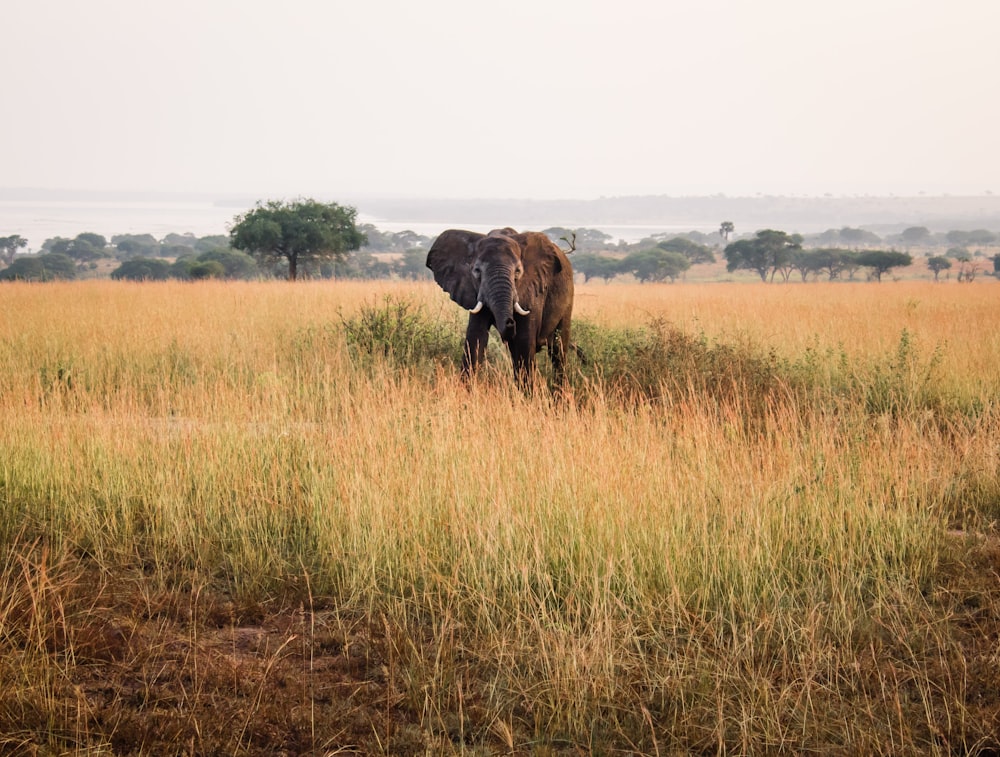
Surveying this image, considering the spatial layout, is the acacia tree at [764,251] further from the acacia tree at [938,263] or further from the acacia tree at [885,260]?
the acacia tree at [938,263]

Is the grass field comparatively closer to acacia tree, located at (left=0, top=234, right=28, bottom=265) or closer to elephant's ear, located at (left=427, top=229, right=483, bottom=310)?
elephant's ear, located at (left=427, top=229, right=483, bottom=310)

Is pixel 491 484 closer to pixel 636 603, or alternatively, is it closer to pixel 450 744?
pixel 636 603

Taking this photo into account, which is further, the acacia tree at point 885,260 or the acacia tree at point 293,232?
the acacia tree at point 885,260

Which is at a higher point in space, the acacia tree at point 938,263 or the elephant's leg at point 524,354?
the elephant's leg at point 524,354

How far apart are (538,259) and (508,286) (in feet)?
2.85

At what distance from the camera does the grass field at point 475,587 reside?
3.41 metres

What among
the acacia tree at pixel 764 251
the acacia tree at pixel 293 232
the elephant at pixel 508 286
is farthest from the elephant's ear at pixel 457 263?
the acacia tree at pixel 764 251

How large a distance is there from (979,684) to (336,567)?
114 inches

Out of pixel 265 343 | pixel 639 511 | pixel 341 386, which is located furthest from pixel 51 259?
pixel 639 511


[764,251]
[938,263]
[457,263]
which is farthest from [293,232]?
[938,263]

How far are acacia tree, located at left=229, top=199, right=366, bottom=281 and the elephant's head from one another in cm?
2815

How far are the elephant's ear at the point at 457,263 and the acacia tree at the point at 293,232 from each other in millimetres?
28089

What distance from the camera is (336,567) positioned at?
4.73m

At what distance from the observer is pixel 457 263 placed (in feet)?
30.8
